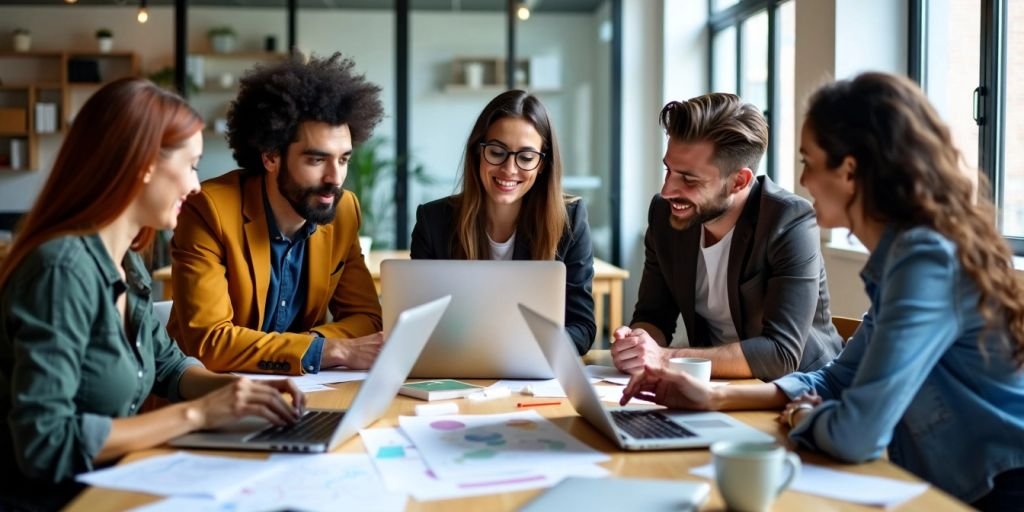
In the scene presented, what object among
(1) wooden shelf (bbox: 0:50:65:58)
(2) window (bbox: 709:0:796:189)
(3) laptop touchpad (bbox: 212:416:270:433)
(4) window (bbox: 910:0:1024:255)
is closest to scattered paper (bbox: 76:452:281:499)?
(3) laptop touchpad (bbox: 212:416:270:433)

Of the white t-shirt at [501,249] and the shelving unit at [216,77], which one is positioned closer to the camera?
the white t-shirt at [501,249]

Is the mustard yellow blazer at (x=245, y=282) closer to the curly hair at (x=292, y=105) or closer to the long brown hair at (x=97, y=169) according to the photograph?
the curly hair at (x=292, y=105)

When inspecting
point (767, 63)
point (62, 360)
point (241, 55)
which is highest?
point (241, 55)

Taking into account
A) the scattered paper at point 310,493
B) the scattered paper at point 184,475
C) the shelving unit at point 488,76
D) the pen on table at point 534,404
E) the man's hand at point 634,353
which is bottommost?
the scattered paper at point 310,493

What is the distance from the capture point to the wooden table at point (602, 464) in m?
1.21

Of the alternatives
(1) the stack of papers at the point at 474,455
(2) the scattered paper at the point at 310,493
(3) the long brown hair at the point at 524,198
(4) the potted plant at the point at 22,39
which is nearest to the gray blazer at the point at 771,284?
(3) the long brown hair at the point at 524,198

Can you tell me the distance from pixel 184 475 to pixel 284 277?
1.13 metres

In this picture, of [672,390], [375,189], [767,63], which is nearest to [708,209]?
[672,390]

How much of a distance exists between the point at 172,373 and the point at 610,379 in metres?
0.86

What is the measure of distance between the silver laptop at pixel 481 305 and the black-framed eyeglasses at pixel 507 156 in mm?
631

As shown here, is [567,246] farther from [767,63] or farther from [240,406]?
[767,63]

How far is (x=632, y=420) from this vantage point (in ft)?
5.35

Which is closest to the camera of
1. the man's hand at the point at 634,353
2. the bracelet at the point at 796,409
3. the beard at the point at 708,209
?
the bracelet at the point at 796,409

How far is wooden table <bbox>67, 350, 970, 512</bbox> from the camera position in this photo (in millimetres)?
1213
